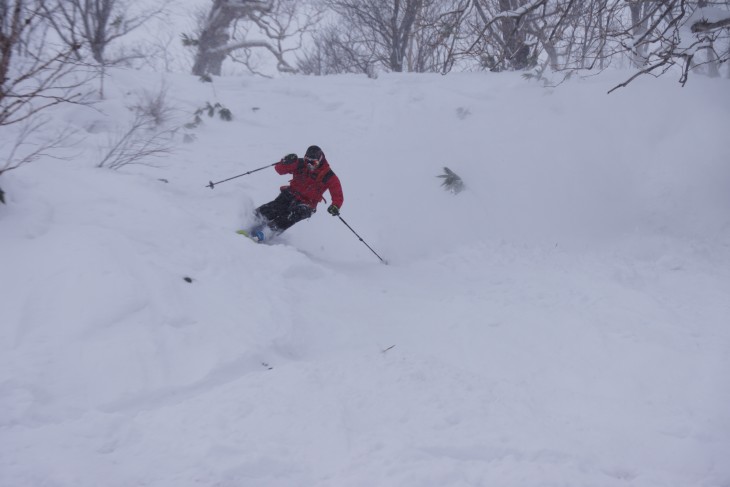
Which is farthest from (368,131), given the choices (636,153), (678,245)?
(678,245)

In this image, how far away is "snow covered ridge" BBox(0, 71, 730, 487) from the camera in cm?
253

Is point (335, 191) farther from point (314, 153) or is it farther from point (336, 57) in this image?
point (336, 57)

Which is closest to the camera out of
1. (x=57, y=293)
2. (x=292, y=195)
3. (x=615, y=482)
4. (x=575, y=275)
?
(x=615, y=482)

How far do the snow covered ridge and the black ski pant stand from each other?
1.34ft

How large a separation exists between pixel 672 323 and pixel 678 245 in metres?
2.08

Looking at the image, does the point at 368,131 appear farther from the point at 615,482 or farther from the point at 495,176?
the point at 615,482

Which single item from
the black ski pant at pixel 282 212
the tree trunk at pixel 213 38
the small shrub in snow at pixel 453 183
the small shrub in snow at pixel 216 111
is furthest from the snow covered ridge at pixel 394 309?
the tree trunk at pixel 213 38

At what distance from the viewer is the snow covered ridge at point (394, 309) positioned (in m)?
2.53

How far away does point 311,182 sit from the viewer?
6.21 meters

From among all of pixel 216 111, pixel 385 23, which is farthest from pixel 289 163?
pixel 385 23

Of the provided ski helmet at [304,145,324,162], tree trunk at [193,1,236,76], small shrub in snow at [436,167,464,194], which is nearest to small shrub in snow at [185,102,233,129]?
ski helmet at [304,145,324,162]

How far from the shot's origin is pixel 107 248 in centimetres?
372

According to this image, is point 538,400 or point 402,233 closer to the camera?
point 538,400

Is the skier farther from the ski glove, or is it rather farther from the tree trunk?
the tree trunk
